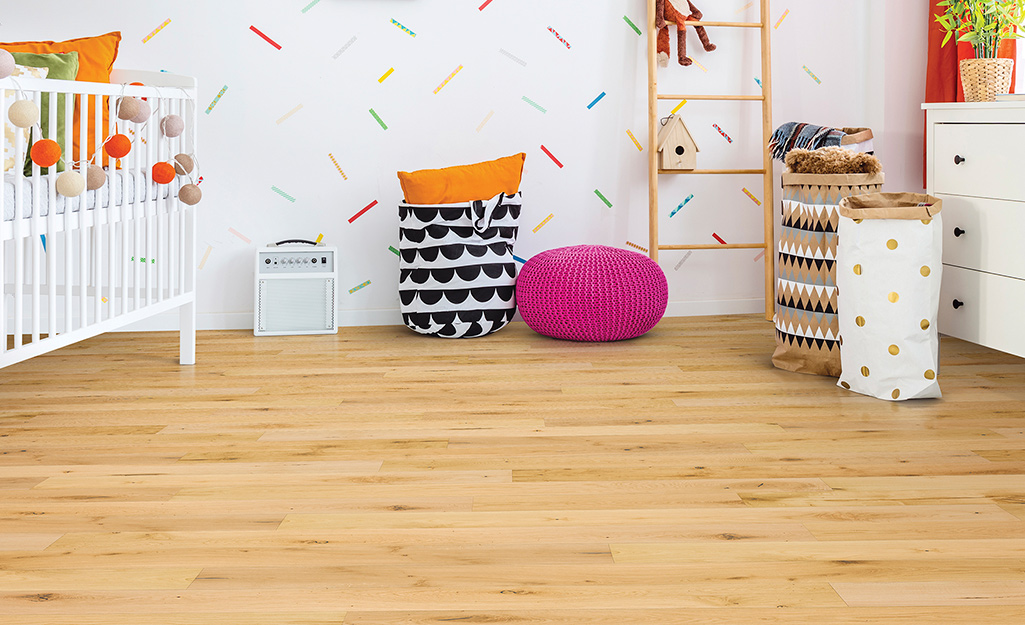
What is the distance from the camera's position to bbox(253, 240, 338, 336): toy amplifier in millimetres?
2998

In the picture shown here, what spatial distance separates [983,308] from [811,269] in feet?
1.37

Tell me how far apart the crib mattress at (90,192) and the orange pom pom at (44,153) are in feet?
0.16

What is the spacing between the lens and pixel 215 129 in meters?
3.08

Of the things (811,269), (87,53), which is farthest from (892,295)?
(87,53)

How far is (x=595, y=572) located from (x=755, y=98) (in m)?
2.42

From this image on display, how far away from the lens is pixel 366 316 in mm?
3215

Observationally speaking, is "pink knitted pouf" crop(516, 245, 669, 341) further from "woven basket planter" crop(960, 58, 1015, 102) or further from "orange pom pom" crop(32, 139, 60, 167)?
"orange pom pom" crop(32, 139, 60, 167)

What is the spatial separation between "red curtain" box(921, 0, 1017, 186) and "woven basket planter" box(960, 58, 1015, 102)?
56cm

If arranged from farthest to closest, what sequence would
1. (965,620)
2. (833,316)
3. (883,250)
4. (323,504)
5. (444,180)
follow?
(444,180) → (833,316) → (883,250) → (323,504) → (965,620)

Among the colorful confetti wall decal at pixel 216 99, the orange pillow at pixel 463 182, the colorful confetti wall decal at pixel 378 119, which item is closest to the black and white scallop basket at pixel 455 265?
the orange pillow at pixel 463 182

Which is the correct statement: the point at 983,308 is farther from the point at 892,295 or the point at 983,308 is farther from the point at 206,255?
the point at 206,255

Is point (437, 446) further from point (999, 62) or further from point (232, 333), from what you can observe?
point (999, 62)

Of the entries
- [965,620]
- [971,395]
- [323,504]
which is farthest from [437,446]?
[971,395]

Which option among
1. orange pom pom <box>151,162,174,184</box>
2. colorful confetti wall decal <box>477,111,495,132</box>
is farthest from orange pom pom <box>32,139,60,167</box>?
colorful confetti wall decal <box>477,111,495,132</box>
